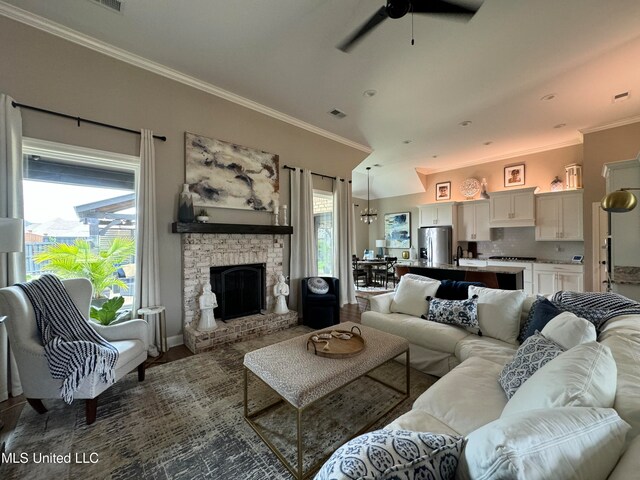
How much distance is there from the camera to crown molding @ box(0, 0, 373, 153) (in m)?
2.43

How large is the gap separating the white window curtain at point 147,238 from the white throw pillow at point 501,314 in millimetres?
3486

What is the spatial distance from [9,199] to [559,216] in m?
8.33

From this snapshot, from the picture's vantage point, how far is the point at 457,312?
260cm

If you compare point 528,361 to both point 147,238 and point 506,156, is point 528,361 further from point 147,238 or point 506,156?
point 506,156

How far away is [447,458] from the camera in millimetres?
A: 810

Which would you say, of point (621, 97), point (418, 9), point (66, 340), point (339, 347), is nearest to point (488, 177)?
point (621, 97)

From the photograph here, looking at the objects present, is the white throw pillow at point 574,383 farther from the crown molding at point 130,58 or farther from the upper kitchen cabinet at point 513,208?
the upper kitchen cabinet at point 513,208

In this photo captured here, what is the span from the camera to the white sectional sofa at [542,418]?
0.68 m

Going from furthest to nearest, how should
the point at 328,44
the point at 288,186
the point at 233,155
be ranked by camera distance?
the point at 288,186 → the point at 233,155 → the point at 328,44

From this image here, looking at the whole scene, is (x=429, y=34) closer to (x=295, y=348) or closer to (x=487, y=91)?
(x=487, y=91)

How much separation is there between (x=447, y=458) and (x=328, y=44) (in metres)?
3.30

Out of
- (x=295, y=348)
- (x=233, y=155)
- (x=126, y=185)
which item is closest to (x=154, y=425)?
(x=295, y=348)

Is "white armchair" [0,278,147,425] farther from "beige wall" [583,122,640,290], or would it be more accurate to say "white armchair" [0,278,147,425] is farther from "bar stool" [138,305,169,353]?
"beige wall" [583,122,640,290]

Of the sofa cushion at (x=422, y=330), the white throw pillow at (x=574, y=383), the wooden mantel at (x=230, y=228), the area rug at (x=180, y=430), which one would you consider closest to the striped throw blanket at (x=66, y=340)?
the area rug at (x=180, y=430)
